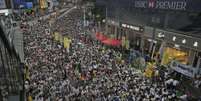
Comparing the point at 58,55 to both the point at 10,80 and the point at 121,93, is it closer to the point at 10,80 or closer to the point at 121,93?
the point at 121,93

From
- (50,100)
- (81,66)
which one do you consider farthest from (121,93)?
(81,66)

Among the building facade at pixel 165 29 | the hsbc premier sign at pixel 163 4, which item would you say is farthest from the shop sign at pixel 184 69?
the hsbc premier sign at pixel 163 4

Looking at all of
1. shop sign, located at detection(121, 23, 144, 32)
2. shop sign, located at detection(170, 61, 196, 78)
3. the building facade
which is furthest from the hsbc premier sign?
shop sign, located at detection(170, 61, 196, 78)

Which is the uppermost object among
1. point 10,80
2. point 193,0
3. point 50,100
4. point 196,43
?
point 193,0

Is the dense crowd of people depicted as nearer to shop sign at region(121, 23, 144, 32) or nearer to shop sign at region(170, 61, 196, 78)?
shop sign at region(170, 61, 196, 78)

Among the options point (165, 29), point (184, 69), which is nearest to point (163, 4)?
point (165, 29)

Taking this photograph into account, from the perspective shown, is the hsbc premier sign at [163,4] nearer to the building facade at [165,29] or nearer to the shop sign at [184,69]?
the building facade at [165,29]

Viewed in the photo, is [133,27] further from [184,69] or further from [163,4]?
[184,69]
